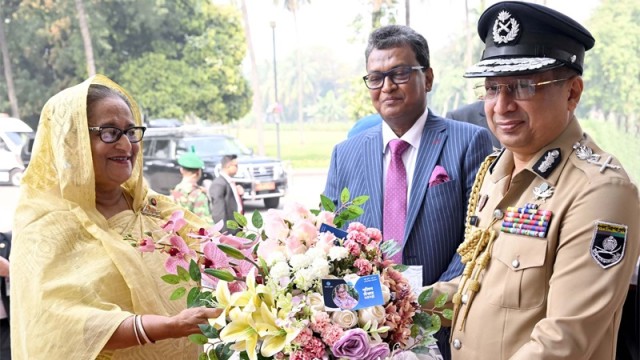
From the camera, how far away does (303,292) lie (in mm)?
1247

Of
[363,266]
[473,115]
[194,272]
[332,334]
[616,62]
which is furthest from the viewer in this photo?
[616,62]

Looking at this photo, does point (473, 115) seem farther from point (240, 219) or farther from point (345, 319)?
point (345, 319)

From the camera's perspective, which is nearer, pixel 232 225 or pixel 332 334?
pixel 332 334

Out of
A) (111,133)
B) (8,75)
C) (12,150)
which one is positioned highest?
(8,75)

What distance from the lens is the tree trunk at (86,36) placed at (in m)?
6.98

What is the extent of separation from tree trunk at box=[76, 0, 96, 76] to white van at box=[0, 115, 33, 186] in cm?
117

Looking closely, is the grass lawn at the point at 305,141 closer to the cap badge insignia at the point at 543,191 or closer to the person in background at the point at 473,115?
the person in background at the point at 473,115

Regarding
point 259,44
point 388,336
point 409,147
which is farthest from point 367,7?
point 388,336

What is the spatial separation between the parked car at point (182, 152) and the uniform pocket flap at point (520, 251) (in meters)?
6.28

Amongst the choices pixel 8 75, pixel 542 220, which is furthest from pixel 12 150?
pixel 542 220

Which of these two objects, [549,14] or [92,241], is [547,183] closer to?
[549,14]

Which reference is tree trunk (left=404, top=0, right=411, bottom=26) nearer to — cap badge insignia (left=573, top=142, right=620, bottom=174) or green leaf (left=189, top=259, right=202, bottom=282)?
cap badge insignia (left=573, top=142, right=620, bottom=174)

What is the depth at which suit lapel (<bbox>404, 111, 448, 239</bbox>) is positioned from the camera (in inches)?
77.7

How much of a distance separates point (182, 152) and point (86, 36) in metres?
1.79
